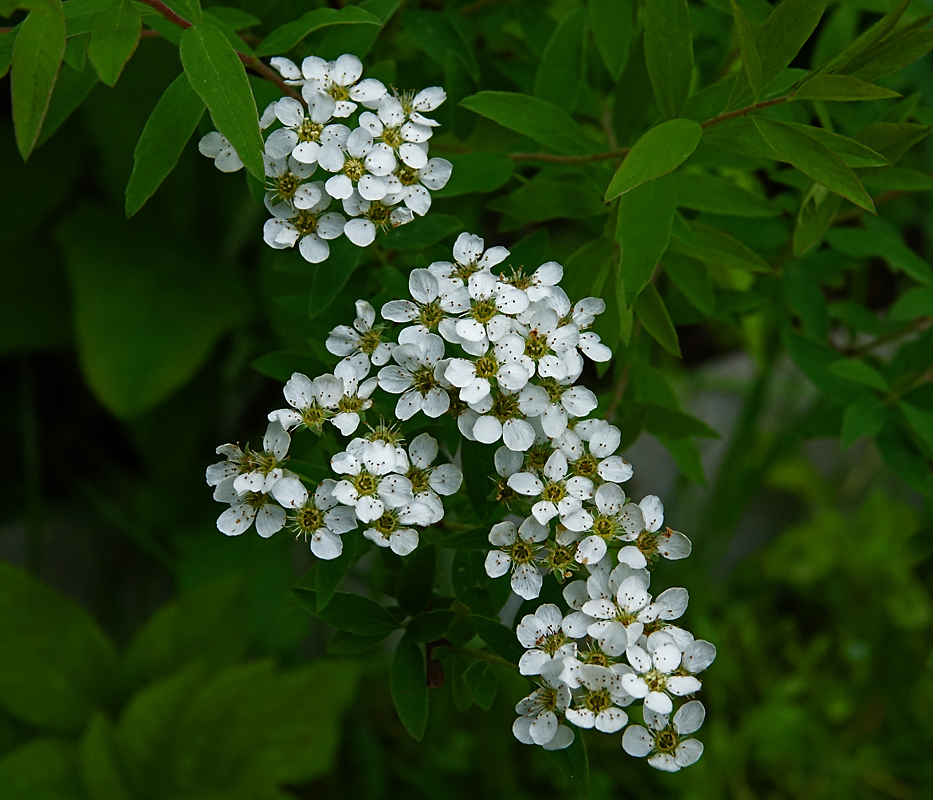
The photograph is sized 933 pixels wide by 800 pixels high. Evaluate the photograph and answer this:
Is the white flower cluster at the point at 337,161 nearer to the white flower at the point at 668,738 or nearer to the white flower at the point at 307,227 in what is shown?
the white flower at the point at 307,227

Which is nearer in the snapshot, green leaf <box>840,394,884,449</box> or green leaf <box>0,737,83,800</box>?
green leaf <box>840,394,884,449</box>

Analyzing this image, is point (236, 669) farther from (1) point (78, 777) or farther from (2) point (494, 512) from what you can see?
(2) point (494, 512)

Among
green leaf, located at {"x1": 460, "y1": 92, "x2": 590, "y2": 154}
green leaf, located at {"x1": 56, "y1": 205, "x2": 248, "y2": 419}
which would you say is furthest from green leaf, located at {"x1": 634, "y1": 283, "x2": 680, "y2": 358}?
green leaf, located at {"x1": 56, "y1": 205, "x2": 248, "y2": 419}

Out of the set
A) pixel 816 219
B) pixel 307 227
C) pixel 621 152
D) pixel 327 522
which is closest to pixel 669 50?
pixel 621 152

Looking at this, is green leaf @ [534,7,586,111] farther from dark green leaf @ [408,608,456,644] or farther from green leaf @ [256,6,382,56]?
dark green leaf @ [408,608,456,644]

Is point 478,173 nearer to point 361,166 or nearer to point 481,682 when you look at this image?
point 361,166

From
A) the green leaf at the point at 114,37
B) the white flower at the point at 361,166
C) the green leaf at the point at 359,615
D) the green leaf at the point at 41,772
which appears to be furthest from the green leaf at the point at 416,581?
the green leaf at the point at 41,772
